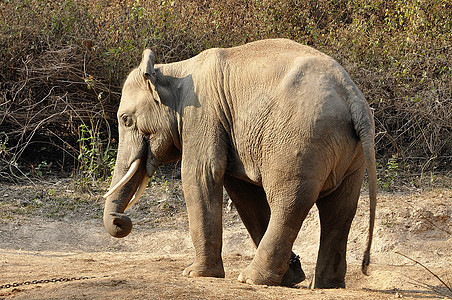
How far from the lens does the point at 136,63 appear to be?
39.2 feet

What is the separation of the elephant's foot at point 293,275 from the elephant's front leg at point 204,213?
834 millimetres

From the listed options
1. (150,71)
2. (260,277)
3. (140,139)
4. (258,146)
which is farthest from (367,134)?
(140,139)

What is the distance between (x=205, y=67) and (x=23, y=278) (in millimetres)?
2534

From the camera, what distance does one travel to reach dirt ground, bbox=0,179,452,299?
5.12 meters

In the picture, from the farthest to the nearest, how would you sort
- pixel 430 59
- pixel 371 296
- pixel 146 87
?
1. pixel 430 59
2. pixel 146 87
3. pixel 371 296

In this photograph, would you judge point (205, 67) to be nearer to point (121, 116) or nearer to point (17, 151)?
point (121, 116)

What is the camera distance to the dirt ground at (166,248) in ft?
16.8

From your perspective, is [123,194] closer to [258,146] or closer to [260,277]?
[258,146]

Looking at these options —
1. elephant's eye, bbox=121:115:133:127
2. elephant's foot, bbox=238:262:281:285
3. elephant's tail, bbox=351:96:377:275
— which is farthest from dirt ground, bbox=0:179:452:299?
elephant's eye, bbox=121:115:133:127

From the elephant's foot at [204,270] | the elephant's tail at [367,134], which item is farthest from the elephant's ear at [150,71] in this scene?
the elephant's tail at [367,134]

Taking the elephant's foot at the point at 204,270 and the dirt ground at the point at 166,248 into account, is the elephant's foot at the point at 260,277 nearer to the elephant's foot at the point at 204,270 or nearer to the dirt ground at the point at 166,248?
the dirt ground at the point at 166,248

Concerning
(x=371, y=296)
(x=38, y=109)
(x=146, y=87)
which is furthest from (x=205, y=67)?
(x=38, y=109)

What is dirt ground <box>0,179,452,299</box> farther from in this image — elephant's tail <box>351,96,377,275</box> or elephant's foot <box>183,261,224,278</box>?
elephant's tail <box>351,96,377,275</box>

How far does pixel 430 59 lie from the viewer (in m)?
11.8
